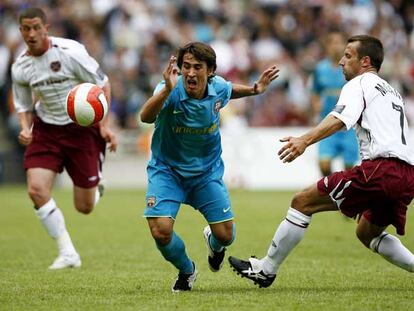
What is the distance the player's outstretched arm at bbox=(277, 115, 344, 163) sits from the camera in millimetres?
7277

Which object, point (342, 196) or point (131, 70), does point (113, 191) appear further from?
point (342, 196)

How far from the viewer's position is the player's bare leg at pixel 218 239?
329 inches

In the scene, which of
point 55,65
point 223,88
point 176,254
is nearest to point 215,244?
point 176,254

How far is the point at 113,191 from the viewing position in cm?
2147

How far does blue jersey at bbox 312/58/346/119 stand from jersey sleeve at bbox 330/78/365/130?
7.13m

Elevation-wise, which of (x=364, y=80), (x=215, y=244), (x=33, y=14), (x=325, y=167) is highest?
(x=33, y=14)

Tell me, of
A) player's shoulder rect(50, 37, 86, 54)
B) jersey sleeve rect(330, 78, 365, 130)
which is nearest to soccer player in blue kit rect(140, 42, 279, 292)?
jersey sleeve rect(330, 78, 365, 130)

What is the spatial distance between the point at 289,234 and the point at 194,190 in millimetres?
937

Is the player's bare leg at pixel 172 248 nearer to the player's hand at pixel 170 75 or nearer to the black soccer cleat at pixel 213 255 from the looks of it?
the black soccer cleat at pixel 213 255

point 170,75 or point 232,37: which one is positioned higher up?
point 170,75

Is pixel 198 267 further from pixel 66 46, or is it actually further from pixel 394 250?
pixel 66 46

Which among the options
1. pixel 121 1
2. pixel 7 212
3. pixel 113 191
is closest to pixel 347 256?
pixel 7 212

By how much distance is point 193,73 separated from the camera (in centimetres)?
790

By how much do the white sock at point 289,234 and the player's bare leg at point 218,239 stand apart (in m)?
0.44
